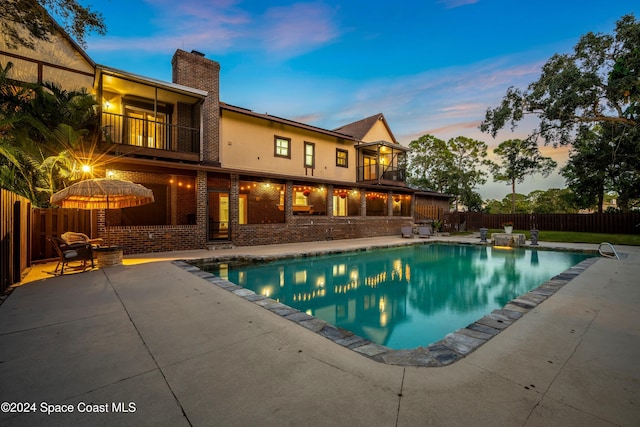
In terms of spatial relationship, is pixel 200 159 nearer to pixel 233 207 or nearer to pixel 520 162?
pixel 233 207

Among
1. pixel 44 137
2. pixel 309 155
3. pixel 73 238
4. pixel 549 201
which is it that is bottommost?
pixel 73 238

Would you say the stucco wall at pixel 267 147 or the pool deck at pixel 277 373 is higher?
the stucco wall at pixel 267 147

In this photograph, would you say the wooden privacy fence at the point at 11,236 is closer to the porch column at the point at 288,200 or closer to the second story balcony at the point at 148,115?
the second story balcony at the point at 148,115

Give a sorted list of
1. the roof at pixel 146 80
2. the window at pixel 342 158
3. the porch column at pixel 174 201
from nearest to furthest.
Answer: the roof at pixel 146 80 < the porch column at pixel 174 201 < the window at pixel 342 158

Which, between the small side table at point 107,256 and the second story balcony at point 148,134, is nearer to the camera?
the small side table at point 107,256

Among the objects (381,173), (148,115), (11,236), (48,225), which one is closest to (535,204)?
(381,173)

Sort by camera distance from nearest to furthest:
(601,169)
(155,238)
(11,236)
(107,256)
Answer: (11,236) → (107,256) → (155,238) → (601,169)

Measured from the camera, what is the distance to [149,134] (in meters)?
12.0

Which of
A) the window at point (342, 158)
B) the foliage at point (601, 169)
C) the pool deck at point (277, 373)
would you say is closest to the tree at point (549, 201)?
the foliage at point (601, 169)

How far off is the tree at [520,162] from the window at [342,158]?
1159cm

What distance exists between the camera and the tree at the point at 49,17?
15.8 feet

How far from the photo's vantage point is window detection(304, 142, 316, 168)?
1717cm

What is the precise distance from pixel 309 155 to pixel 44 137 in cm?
1217

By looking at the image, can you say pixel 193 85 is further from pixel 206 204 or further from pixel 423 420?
pixel 423 420
